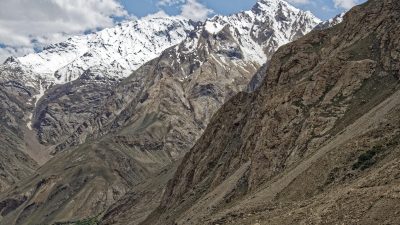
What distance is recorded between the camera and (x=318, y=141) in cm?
9969

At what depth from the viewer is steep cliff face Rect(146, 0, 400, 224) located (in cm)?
6141

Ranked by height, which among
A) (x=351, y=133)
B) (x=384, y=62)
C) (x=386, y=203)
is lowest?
(x=386, y=203)

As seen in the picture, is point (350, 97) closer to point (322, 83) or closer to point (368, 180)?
point (322, 83)

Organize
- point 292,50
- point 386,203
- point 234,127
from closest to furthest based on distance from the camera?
point 386,203, point 292,50, point 234,127

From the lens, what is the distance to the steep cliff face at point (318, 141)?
61406 millimetres

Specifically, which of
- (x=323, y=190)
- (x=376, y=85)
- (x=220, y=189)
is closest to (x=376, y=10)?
(x=376, y=85)

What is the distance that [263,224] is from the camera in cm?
6247

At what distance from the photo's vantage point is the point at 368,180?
6000cm

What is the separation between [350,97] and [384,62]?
11.7 meters

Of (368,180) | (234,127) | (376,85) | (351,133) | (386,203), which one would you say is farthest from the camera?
(234,127)

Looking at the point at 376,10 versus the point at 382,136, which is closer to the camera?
the point at 382,136

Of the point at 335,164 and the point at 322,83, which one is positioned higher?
the point at 322,83

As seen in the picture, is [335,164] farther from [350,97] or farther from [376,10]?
[376,10]

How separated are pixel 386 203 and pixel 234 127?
141 meters
